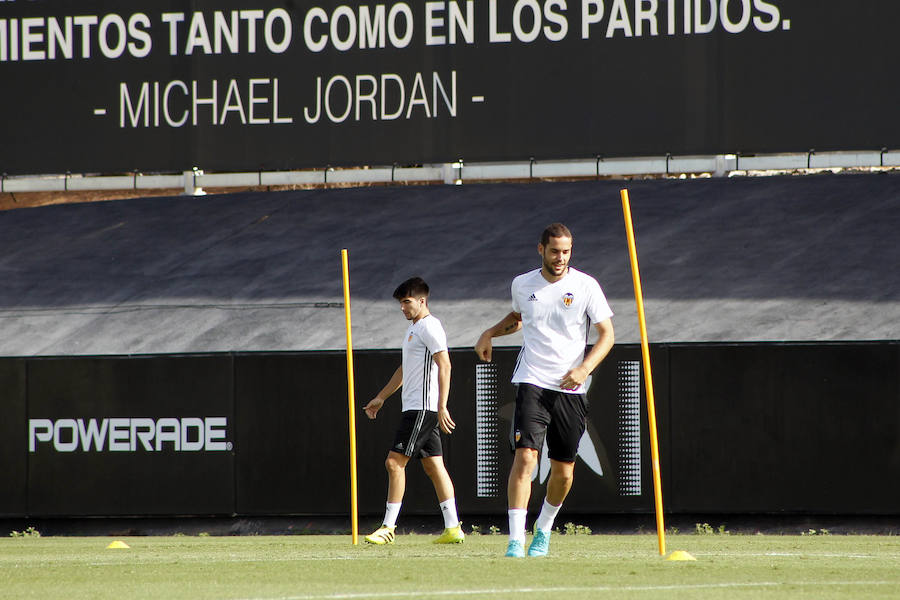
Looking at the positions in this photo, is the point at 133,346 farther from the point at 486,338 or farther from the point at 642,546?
the point at 486,338

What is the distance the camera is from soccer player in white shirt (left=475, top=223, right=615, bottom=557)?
8375mm

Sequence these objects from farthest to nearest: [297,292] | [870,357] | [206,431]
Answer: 1. [297,292]
2. [206,431]
3. [870,357]

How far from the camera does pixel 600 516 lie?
13977mm

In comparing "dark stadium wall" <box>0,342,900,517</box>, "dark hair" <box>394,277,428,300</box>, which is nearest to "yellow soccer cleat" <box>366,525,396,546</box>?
"dark hair" <box>394,277,428,300</box>

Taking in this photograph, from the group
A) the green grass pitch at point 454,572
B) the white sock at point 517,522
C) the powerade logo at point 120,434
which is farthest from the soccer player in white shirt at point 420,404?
the powerade logo at point 120,434

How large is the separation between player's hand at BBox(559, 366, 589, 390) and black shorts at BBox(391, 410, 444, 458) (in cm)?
256

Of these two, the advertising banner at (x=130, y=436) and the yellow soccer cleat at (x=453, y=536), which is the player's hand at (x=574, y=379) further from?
Result: the advertising banner at (x=130, y=436)

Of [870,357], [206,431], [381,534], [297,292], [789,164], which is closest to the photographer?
[381,534]

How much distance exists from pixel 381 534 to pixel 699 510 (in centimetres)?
405

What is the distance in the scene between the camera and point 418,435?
10.7 m

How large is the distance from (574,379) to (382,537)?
3.00 m

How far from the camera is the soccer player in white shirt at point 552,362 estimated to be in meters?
8.38

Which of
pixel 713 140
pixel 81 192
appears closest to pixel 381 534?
pixel 713 140

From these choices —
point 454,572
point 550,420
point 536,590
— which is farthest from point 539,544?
point 536,590
